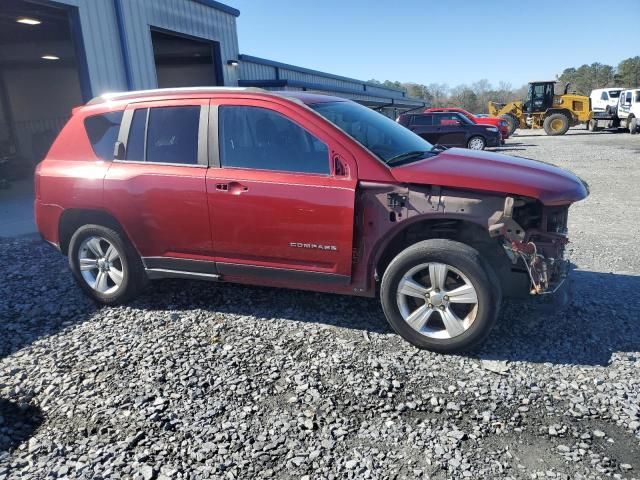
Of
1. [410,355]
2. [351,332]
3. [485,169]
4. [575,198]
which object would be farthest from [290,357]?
[575,198]

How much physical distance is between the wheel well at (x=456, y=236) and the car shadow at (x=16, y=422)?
254cm

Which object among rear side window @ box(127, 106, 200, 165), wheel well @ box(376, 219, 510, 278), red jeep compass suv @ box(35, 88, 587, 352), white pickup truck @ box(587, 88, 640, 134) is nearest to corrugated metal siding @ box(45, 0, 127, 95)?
red jeep compass suv @ box(35, 88, 587, 352)

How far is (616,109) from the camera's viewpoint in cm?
2842

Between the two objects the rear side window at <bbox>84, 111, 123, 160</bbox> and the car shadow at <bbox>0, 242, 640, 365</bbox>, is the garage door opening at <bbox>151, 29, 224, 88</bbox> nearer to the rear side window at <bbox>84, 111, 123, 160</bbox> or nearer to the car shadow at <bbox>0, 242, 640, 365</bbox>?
the rear side window at <bbox>84, 111, 123, 160</bbox>

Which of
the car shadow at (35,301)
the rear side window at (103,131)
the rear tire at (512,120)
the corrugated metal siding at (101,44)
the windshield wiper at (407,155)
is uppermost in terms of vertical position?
Result: the corrugated metal siding at (101,44)

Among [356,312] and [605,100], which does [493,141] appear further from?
[356,312]

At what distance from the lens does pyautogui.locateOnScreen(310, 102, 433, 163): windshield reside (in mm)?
3914

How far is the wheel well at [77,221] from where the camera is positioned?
14.7 feet

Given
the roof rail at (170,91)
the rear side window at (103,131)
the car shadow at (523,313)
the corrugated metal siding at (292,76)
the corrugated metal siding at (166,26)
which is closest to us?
the car shadow at (523,313)

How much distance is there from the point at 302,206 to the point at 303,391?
1.37 meters

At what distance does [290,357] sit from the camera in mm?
3598

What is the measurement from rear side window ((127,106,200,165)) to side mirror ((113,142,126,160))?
0.18ft

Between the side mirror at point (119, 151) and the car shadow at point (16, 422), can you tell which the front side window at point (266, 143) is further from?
the car shadow at point (16, 422)

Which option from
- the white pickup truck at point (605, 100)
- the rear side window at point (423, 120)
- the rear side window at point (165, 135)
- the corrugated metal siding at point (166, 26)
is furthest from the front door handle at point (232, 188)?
the white pickup truck at point (605, 100)
